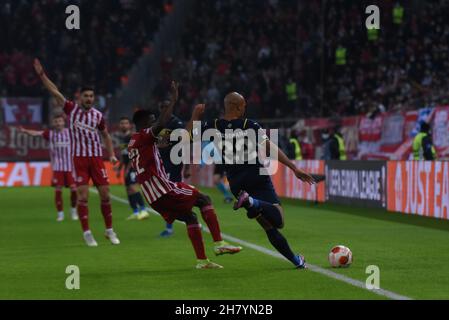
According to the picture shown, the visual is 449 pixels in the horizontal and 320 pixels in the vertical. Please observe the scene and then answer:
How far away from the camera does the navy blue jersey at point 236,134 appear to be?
11.0 meters

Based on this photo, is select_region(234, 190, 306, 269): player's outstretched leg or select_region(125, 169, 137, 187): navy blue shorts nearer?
select_region(234, 190, 306, 269): player's outstretched leg

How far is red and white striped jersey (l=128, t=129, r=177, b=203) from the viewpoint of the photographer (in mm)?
11578

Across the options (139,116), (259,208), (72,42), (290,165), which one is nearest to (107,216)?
(139,116)

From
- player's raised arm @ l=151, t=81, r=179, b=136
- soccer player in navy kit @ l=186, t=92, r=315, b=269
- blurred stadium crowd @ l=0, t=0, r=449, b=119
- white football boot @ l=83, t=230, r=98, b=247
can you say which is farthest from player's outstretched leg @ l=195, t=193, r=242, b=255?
blurred stadium crowd @ l=0, t=0, r=449, b=119

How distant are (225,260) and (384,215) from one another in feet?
29.1

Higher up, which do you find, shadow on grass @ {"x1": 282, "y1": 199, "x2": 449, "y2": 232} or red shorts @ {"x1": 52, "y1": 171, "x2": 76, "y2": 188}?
red shorts @ {"x1": 52, "y1": 171, "x2": 76, "y2": 188}

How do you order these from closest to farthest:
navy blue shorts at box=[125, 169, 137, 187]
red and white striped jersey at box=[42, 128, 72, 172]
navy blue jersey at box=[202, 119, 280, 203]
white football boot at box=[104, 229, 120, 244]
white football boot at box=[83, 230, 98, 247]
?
navy blue jersey at box=[202, 119, 280, 203] < white football boot at box=[83, 230, 98, 247] < white football boot at box=[104, 229, 120, 244] < navy blue shorts at box=[125, 169, 137, 187] < red and white striped jersey at box=[42, 128, 72, 172]

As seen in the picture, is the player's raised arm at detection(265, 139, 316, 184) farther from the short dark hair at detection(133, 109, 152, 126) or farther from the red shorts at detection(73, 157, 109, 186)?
the red shorts at detection(73, 157, 109, 186)

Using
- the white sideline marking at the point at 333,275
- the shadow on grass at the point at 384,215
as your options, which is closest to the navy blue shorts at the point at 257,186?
the white sideline marking at the point at 333,275

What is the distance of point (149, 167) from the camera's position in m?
11.7

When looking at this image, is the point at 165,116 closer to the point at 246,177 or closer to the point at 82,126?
the point at 246,177

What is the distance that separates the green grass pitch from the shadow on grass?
4cm

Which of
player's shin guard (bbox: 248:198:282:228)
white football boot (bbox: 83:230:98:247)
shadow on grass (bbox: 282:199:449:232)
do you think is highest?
player's shin guard (bbox: 248:198:282:228)
